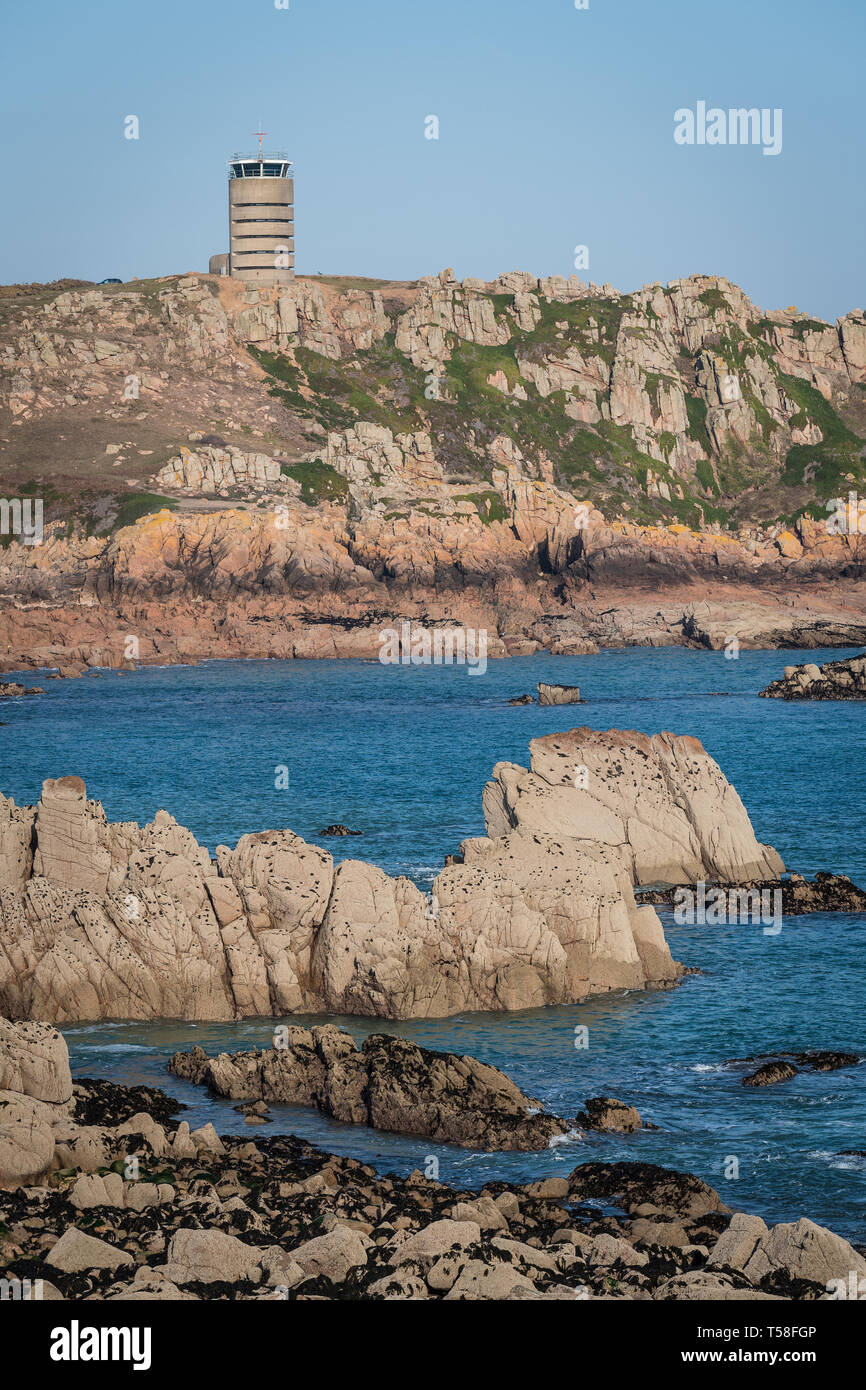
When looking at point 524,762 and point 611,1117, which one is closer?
point 611,1117

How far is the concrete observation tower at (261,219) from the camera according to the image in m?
191

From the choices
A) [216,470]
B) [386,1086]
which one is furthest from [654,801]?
[216,470]

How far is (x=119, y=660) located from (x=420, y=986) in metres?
97.9

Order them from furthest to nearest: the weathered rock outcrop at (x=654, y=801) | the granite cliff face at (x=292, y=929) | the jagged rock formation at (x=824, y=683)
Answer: the jagged rock formation at (x=824, y=683) → the weathered rock outcrop at (x=654, y=801) → the granite cliff face at (x=292, y=929)

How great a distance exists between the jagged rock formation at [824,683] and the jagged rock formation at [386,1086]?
7827 centimetres

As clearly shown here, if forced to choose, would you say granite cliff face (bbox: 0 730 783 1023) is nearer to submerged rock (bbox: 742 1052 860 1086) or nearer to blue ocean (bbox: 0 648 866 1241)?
blue ocean (bbox: 0 648 866 1241)

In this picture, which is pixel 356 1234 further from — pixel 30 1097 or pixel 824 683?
pixel 824 683

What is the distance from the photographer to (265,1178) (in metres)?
25.8

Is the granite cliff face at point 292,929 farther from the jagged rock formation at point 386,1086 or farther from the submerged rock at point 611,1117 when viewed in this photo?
the submerged rock at point 611,1117

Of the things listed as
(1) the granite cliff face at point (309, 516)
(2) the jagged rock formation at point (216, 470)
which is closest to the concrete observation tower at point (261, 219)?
(1) the granite cliff face at point (309, 516)

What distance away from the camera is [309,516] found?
14788cm

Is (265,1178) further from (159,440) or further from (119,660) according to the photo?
(159,440)

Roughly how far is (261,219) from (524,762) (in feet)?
442

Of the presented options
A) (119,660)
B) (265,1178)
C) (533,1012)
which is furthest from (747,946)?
(119,660)
